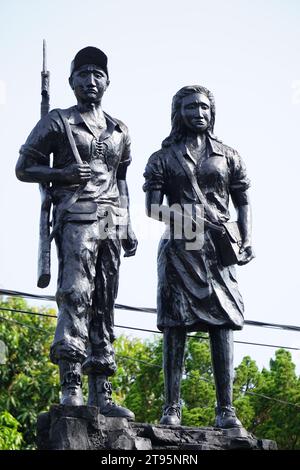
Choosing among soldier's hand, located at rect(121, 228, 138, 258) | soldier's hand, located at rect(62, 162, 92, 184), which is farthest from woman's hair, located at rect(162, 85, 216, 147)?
soldier's hand, located at rect(62, 162, 92, 184)

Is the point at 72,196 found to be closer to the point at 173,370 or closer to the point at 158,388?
the point at 173,370

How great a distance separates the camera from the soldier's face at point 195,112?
11188 millimetres

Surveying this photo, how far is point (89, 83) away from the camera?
10.6 m

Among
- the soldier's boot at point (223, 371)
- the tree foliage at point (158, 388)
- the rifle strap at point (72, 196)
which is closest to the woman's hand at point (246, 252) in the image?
the soldier's boot at point (223, 371)

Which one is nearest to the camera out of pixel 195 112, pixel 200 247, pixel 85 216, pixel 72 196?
pixel 85 216

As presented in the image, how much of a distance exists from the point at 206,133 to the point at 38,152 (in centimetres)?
191

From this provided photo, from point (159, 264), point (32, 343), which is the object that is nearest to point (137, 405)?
point (32, 343)

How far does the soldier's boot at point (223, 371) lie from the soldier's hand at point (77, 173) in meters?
2.03

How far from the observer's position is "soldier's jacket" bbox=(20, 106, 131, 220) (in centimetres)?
1045

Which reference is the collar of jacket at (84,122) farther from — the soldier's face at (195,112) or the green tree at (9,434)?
the green tree at (9,434)

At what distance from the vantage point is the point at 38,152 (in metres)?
10.5

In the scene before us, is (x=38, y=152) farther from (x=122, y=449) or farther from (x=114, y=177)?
(x=122, y=449)

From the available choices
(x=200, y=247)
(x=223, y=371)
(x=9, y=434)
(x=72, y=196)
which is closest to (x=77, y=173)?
(x=72, y=196)

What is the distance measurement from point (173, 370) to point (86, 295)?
4.20ft
